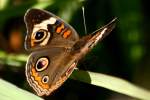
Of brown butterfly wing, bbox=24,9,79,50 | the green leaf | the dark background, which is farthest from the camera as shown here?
the dark background

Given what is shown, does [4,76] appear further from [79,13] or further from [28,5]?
[79,13]

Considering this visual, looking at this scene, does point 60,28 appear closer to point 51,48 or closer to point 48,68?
point 51,48

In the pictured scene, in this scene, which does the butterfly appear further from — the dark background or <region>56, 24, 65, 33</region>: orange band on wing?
the dark background

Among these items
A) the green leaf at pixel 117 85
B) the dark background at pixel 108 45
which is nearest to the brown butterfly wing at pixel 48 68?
the green leaf at pixel 117 85

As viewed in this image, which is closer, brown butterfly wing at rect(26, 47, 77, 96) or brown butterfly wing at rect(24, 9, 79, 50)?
brown butterfly wing at rect(26, 47, 77, 96)

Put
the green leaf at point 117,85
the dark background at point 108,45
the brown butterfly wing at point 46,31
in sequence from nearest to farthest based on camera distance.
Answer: the green leaf at point 117,85, the brown butterfly wing at point 46,31, the dark background at point 108,45

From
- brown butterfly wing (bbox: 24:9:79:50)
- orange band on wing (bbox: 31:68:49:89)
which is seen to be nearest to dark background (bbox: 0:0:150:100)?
brown butterfly wing (bbox: 24:9:79:50)

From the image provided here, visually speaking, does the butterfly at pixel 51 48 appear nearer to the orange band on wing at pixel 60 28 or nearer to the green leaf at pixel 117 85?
the orange band on wing at pixel 60 28
